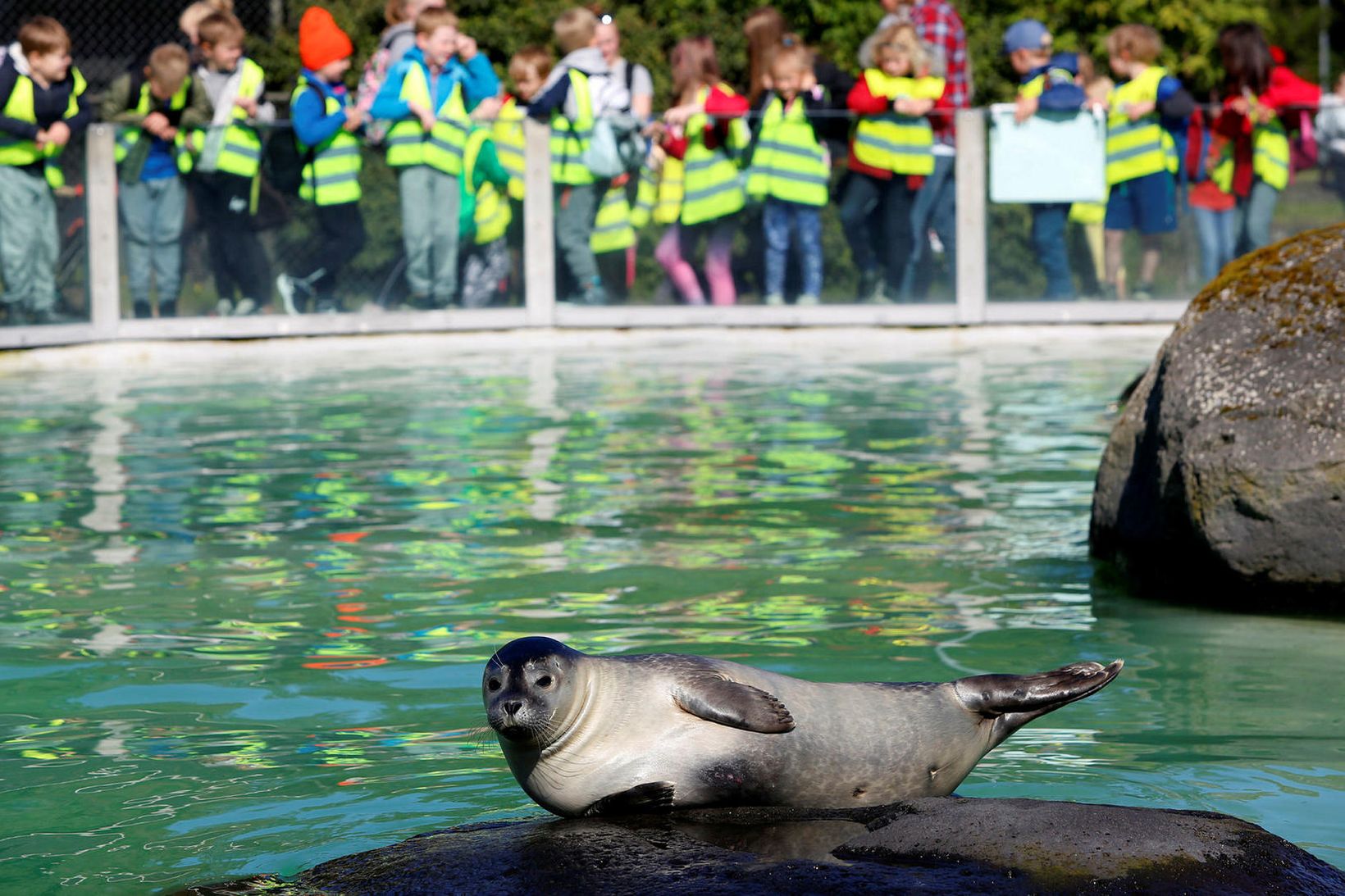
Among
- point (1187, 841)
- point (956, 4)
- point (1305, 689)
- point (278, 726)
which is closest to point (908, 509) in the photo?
point (1305, 689)

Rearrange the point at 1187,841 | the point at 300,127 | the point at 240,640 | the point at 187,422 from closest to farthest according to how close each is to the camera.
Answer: the point at 1187,841 < the point at 240,640 < the point at 187,422 < the point at 300,127

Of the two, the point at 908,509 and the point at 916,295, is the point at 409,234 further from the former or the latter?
the point at 908,509

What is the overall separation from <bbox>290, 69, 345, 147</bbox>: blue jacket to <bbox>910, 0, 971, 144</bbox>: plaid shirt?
15.1 ft

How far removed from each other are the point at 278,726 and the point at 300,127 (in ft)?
35.6

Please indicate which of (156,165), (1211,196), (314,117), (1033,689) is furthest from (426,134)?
(1033,689)

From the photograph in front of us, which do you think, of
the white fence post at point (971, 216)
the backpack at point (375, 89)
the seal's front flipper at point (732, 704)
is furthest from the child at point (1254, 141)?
the seal's front flipper at point (732, 704)

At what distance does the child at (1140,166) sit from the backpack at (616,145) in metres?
3.74

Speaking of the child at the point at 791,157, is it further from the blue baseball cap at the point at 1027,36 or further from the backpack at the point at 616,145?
the blue baseball cap at the point at 1027,36

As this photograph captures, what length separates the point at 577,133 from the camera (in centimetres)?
1642

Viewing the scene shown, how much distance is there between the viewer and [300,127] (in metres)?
15.9

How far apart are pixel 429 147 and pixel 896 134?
3.69m

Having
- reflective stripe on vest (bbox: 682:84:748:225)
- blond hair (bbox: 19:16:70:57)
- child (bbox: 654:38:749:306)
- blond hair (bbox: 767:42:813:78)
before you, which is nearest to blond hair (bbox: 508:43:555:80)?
child (bbox: 654:38:749:306)

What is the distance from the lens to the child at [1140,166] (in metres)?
16.3

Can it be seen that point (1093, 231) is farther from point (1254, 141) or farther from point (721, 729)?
point (721, 729)
